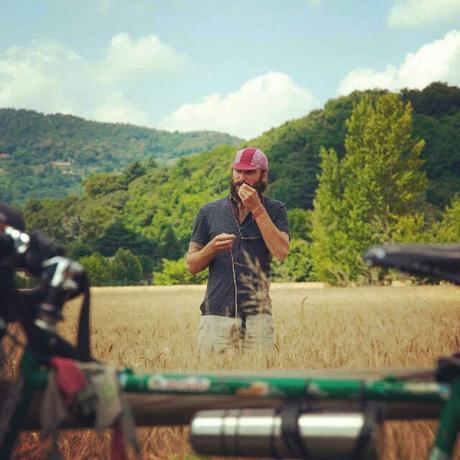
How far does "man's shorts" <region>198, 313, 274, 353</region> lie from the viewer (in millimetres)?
4598

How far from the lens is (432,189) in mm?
70500

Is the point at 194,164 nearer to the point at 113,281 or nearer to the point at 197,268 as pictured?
the point at 113,281

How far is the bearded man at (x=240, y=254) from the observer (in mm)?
4594

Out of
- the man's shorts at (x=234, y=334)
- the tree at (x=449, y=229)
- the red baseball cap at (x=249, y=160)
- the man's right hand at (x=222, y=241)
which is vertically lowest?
the tree at (x=449, y=229)

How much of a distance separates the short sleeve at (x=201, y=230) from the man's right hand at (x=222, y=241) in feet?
0.96

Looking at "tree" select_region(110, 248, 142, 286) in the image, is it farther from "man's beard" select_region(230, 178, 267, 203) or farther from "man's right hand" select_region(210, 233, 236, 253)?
"man's right hand" select_region(210, 233, 236, 253)

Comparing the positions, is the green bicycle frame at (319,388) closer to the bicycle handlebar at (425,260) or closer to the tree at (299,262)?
the bicycle handlebar at (425,260)

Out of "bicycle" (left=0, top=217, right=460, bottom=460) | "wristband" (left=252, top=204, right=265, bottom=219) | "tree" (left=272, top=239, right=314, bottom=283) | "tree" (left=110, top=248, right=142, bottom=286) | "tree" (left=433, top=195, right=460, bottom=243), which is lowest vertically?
"tree" (left=110, top=248, right=142, bottom=286)

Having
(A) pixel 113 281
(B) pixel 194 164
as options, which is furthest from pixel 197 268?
(B) pixel 194 164

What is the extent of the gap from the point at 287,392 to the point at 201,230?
2811mm

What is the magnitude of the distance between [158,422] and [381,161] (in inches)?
1503

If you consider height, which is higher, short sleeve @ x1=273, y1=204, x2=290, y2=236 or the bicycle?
short sleeve @ x1=273, y1=204, x2=290, y2=236

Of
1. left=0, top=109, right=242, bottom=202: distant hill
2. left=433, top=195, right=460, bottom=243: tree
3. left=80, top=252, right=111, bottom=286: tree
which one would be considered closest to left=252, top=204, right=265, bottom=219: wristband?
left=433, top=195, right=460, bottom=243: tree

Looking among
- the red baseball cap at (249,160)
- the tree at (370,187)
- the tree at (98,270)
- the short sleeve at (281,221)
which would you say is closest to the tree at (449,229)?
the tree at (370,187)
